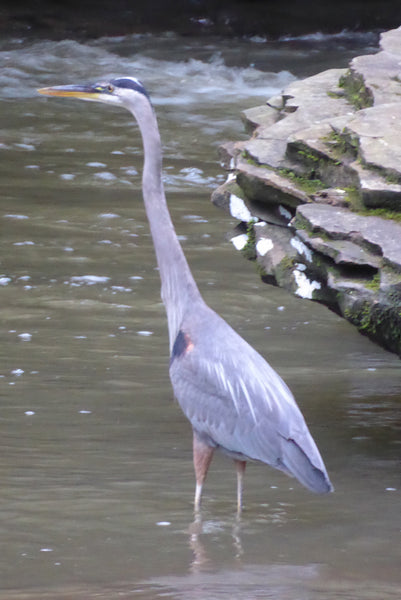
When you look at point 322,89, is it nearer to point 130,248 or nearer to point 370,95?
point 370,95

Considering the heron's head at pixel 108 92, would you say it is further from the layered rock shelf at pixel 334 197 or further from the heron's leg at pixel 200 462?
the heron's leg at pixel 200 462

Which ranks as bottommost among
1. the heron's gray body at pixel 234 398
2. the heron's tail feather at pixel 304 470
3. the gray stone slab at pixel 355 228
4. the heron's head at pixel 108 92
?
the heron's tail feather at pixel 304 470

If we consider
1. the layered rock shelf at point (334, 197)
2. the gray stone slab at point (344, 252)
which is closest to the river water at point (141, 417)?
the layered rock shelf at point (334, 197)

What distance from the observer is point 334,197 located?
5270 mm

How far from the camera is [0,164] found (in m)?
11.7

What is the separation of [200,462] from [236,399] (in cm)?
33

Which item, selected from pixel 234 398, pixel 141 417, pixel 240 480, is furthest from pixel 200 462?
pixel 141 417

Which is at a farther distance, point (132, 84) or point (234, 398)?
point (132, 84)

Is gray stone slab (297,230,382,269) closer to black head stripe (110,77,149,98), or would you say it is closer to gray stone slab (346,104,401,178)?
gray stone slab (346,104,401,178)

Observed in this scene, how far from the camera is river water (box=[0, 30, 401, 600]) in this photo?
3.97 m

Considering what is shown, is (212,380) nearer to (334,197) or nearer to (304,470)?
(304,470)

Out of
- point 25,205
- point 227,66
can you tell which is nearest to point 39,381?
point 25,205

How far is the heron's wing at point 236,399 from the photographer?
453 cm

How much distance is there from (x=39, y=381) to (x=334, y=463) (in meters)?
1.88
